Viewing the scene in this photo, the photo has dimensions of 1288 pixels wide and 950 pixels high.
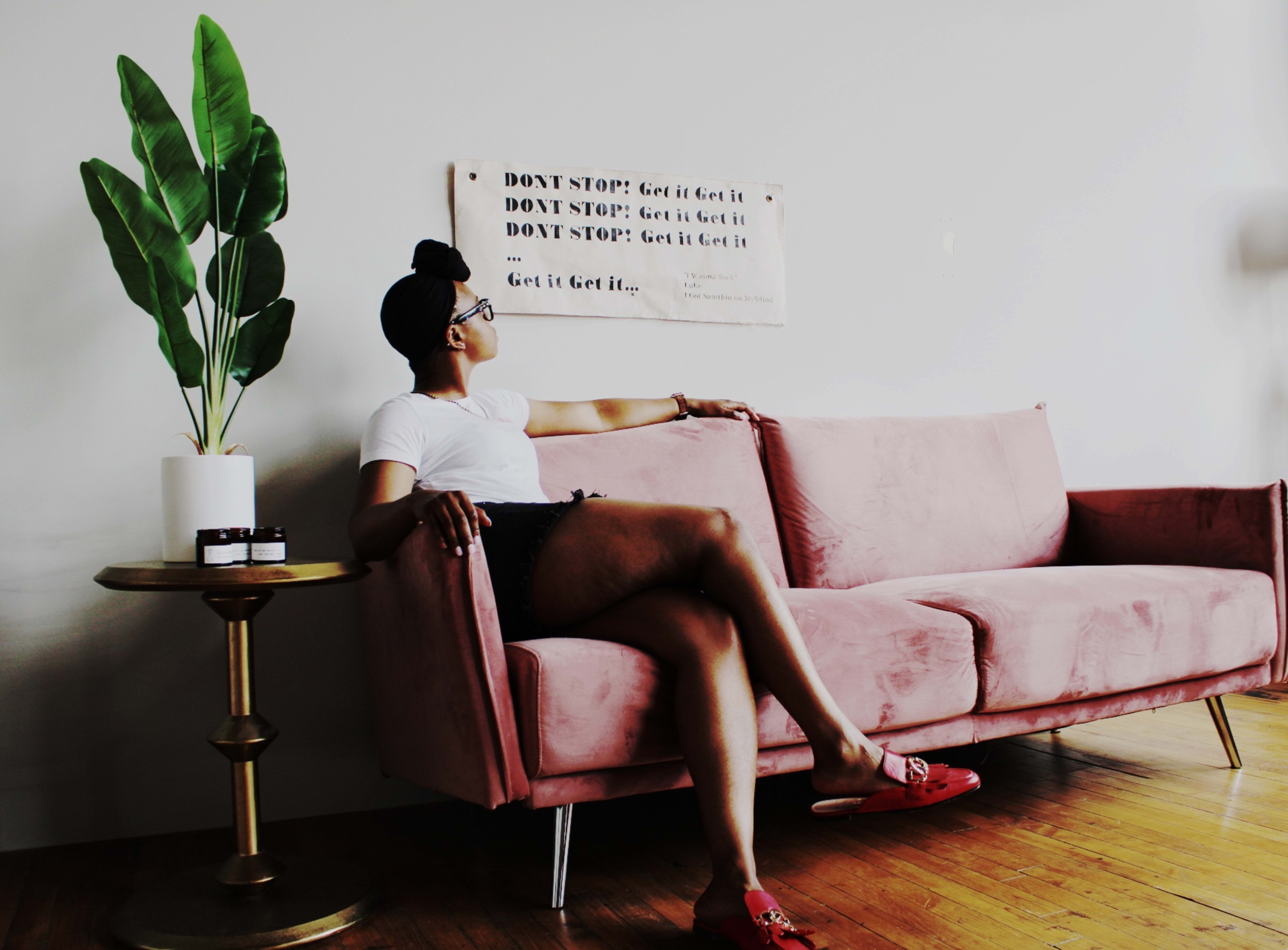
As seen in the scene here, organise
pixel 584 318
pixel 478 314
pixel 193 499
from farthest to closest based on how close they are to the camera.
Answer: pixel 584 318, pixel 478 314, pixel 193 499

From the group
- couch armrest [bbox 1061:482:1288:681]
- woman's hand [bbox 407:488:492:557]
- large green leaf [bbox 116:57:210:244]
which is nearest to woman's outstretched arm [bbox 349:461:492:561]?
woman's hand [bbox 407:488:492:557]

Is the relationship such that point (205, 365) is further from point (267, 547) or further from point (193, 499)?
point (267, 547)

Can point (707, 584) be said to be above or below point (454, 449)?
below

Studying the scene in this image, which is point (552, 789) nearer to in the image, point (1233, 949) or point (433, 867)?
point (433, 867)

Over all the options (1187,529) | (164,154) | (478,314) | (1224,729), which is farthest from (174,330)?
(1224,729)

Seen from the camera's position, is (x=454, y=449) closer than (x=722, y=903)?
No

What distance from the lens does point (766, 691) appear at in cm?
161

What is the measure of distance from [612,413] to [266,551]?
2.93ft

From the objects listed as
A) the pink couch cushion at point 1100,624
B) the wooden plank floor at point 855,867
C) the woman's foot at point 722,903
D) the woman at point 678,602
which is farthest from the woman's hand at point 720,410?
the woman's foot at point 722,903

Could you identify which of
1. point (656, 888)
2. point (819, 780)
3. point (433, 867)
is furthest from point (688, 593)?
point (433, 867)

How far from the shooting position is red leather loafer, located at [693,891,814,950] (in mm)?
1305

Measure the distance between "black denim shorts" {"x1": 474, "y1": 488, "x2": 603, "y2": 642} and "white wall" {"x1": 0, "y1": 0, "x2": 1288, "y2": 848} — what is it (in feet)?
2.29

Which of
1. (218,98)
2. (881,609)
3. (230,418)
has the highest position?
(218,98)

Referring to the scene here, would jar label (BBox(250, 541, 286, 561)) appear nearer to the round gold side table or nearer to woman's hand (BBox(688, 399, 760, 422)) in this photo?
the round gold side table
